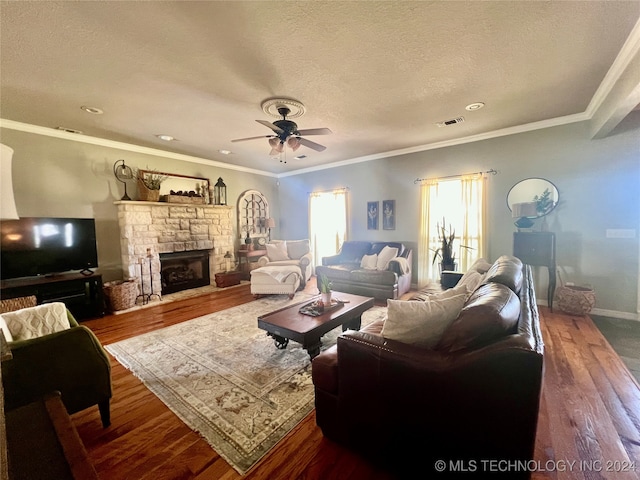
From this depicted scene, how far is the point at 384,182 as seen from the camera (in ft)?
18.1

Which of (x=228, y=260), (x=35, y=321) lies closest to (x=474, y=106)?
(x=35, y=321)

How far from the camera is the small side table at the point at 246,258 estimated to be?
605 centimetres

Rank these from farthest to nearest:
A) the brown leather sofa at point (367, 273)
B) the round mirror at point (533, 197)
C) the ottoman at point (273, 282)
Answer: the ottoman at point (273, 282)
the brown leather sofa at point (367, 273)
the round mirror at point (533, 197)

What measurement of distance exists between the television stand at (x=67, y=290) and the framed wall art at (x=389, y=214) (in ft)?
16.3

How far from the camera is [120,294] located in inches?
159

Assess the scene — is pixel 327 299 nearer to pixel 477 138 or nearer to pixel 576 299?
pixel 576 299

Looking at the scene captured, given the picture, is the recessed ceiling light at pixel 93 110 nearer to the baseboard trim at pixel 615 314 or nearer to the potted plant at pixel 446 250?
the potted plant at pixel 446 250

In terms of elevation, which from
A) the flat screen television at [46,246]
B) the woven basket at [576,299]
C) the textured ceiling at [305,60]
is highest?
the textured ceiling at [305,60]

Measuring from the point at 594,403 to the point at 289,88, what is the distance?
12.0 ft

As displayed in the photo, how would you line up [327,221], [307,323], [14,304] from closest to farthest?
[307,323] < [14,304] < [327,221]

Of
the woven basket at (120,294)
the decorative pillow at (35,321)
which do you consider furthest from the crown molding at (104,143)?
the decorative pillow at (35,321)

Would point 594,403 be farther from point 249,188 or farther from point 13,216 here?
point 249,188

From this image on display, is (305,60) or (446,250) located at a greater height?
(305,60)

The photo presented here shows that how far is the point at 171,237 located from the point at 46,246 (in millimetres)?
1689
